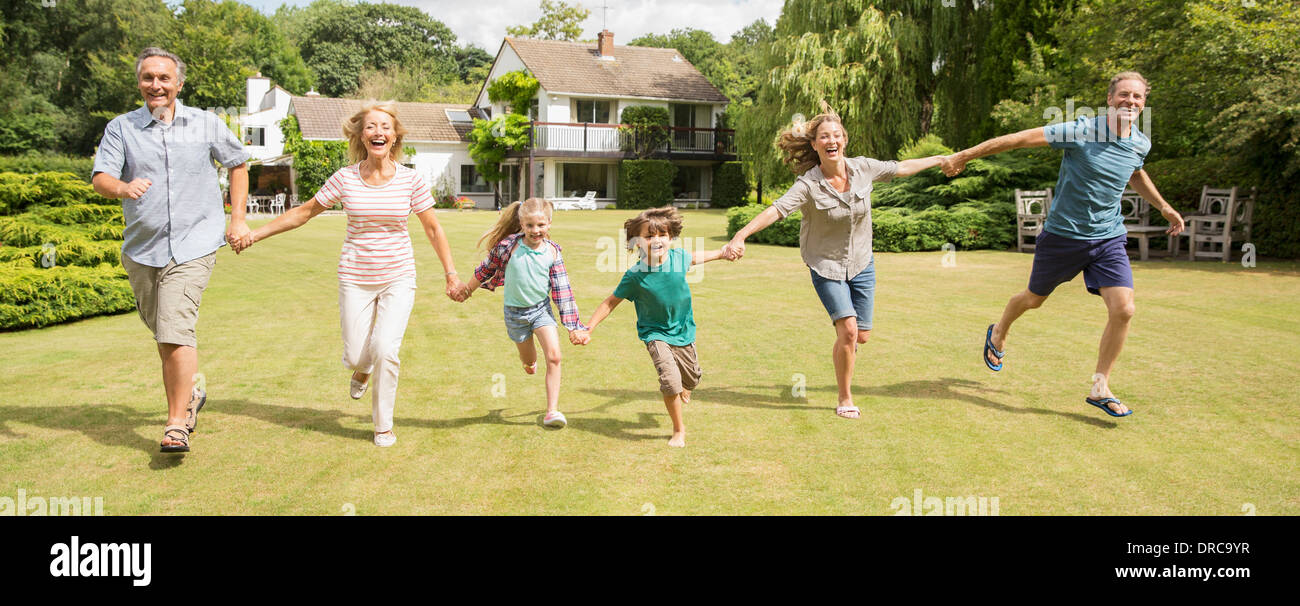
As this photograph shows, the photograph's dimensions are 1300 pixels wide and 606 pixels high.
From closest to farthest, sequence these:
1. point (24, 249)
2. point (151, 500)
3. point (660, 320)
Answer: point (151, 500) → point (660, 320) → point (24, 249)

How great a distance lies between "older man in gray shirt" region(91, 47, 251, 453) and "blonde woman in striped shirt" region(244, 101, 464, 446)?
16.0 inches

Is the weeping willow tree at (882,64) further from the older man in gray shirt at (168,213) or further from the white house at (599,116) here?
the older man in gray shirt at (168,213)

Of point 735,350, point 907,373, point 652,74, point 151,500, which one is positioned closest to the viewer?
point 151,500

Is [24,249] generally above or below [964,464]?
above

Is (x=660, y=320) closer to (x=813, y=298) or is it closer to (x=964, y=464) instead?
(x=964, y=464)

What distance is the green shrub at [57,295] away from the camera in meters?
10.5

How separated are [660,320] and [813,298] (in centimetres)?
723

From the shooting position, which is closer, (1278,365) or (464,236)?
(1278,365)

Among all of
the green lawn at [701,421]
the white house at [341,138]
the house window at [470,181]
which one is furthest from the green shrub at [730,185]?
the green lawn at [701,421]

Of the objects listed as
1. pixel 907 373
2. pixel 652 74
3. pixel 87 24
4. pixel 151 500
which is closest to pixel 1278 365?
pixel 907 373

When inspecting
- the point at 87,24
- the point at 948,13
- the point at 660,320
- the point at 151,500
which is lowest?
the point at 151,500

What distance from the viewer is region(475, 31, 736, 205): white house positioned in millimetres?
42969

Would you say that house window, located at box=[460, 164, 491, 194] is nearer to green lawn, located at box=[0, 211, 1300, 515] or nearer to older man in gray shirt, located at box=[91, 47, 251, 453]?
green lawn, located at box=[0, 211, 1300, 515]

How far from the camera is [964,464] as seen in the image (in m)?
5.40
